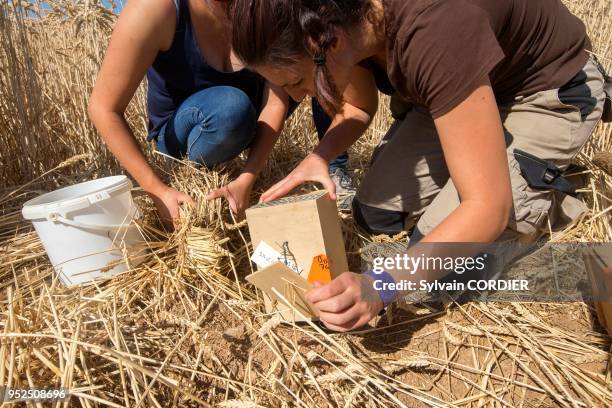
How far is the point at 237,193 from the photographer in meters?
1.54

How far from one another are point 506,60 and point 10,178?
2.26 m

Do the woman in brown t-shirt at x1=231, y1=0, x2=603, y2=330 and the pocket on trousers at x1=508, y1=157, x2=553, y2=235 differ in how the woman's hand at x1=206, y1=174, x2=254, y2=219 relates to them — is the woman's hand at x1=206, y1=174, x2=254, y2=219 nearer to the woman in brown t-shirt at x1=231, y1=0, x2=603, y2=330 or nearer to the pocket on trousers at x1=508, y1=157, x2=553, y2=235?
the woman in brown t-shirt at x1=231, y1=0, x2=603, y2=330

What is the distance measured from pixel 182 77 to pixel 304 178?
0.67 meters

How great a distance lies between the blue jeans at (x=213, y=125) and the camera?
166 centimetres

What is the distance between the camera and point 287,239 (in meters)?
1.23

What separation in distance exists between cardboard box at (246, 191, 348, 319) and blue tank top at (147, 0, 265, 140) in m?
0.71

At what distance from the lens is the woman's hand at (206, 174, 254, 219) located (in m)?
1.48

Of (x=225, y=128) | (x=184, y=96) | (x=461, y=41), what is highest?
(x=461, y=41)

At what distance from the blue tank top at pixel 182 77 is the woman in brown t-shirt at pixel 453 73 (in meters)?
0.56

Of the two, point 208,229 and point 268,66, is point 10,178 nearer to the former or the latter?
point 208,229

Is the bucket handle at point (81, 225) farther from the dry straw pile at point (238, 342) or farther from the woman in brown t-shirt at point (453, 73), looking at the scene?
the woman in brown t-shirt at point (453, 73)

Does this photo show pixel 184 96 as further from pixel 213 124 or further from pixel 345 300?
pixel 345 300

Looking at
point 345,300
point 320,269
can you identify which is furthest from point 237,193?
point 345,300

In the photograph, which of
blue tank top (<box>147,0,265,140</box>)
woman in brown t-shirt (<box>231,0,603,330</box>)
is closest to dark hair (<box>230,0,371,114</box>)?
woman in brown t-shirt (<box>231,0,603,330</box>)
